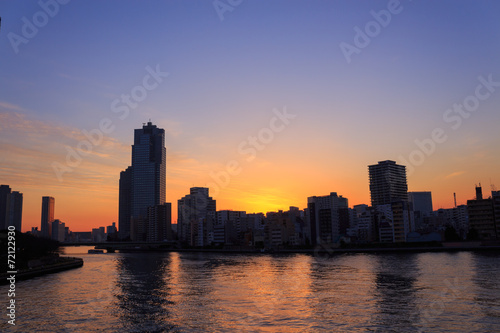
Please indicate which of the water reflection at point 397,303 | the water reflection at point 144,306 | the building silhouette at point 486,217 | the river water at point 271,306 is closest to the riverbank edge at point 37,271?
the river water at point 271,306

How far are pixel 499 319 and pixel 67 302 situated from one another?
4131 cm

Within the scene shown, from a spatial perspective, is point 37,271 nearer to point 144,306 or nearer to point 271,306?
point 144,306

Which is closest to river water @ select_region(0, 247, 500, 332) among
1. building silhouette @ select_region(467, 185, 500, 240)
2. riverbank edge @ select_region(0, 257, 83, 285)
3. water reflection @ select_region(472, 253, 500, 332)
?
water reflection @ select_region(472, 253, 500, 332)

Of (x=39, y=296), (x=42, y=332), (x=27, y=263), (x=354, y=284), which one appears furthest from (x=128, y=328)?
(x=27, y=263)

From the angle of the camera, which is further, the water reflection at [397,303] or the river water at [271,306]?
the river water at [271,306]

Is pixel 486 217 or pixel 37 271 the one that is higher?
pixel 486 217

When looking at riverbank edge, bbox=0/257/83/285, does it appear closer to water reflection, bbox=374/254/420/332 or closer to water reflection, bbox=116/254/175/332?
water reflection, bbox=116/254/175/332

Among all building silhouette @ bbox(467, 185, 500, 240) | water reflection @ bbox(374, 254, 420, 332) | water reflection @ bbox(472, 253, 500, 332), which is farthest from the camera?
building silhouette @ bbox(467, 185, 500, 240)

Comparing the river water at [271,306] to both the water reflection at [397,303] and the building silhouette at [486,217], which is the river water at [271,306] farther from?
the building silhouette at [486,217]

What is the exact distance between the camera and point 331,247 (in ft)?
540

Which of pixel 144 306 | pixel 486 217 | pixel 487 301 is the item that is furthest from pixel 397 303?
pixel 486 217

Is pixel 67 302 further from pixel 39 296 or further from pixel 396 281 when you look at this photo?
pixel 396 281

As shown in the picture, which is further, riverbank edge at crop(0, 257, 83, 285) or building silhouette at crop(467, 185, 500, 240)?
building silhouette at crop(467, 185, 500, 240)

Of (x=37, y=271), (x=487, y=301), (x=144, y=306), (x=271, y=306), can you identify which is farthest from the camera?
(x=37, y=271)
